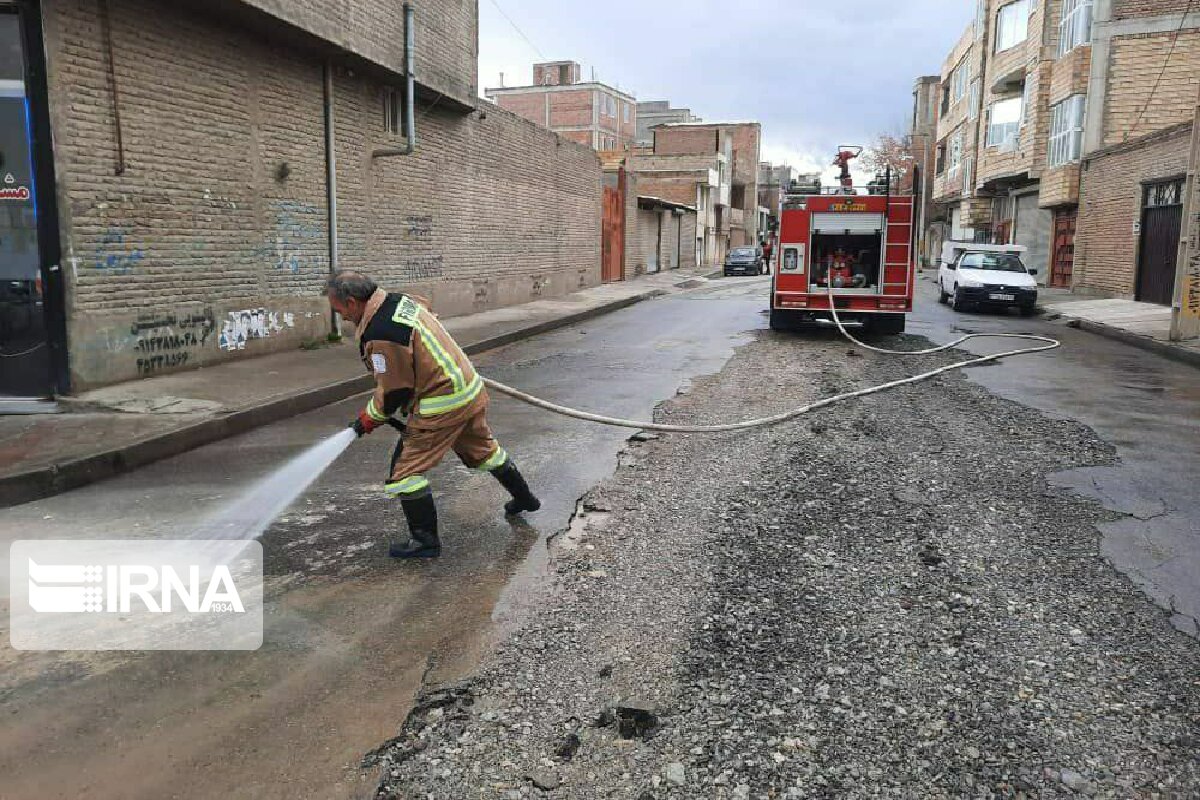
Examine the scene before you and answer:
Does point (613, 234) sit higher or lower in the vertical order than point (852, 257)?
higher

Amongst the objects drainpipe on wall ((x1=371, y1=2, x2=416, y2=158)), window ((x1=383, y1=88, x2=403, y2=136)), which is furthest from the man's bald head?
window ((x1=383, y1=88, x2=403, y2=136))

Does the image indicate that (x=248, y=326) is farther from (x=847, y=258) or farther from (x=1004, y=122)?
(x=1004, y=122)

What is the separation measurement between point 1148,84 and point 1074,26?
297 cm

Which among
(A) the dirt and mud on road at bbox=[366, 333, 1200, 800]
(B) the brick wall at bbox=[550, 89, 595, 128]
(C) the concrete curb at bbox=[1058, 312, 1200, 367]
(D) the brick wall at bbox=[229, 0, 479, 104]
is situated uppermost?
(B) the brick wall at bbox=[550, 89, 595, 128]

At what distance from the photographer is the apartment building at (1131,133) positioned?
23.7 meters

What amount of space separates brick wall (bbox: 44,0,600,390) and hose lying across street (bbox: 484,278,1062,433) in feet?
14.6

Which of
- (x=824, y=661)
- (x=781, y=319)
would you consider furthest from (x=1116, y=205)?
(x=824, y=661)

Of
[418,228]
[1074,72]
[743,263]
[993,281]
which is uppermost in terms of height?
[1074,72]

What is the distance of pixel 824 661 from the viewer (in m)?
3.56

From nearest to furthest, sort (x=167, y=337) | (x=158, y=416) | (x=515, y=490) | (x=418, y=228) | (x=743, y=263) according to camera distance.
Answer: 1. (x=515, y=490)
2. (x=158, y=416)
3. (x=167, y=337)
4. (x=418, y=228)
5. (x=743, y=263)

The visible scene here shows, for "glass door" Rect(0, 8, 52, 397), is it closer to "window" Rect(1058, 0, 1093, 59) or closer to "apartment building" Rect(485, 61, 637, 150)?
"window" Rect(1058, 0, 1093, 59)

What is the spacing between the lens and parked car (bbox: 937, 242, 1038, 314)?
2184cm

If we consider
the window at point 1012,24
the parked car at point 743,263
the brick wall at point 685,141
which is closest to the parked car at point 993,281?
the window at point 1012,24

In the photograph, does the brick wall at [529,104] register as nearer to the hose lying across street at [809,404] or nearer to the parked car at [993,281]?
the parked car at [993,281]
